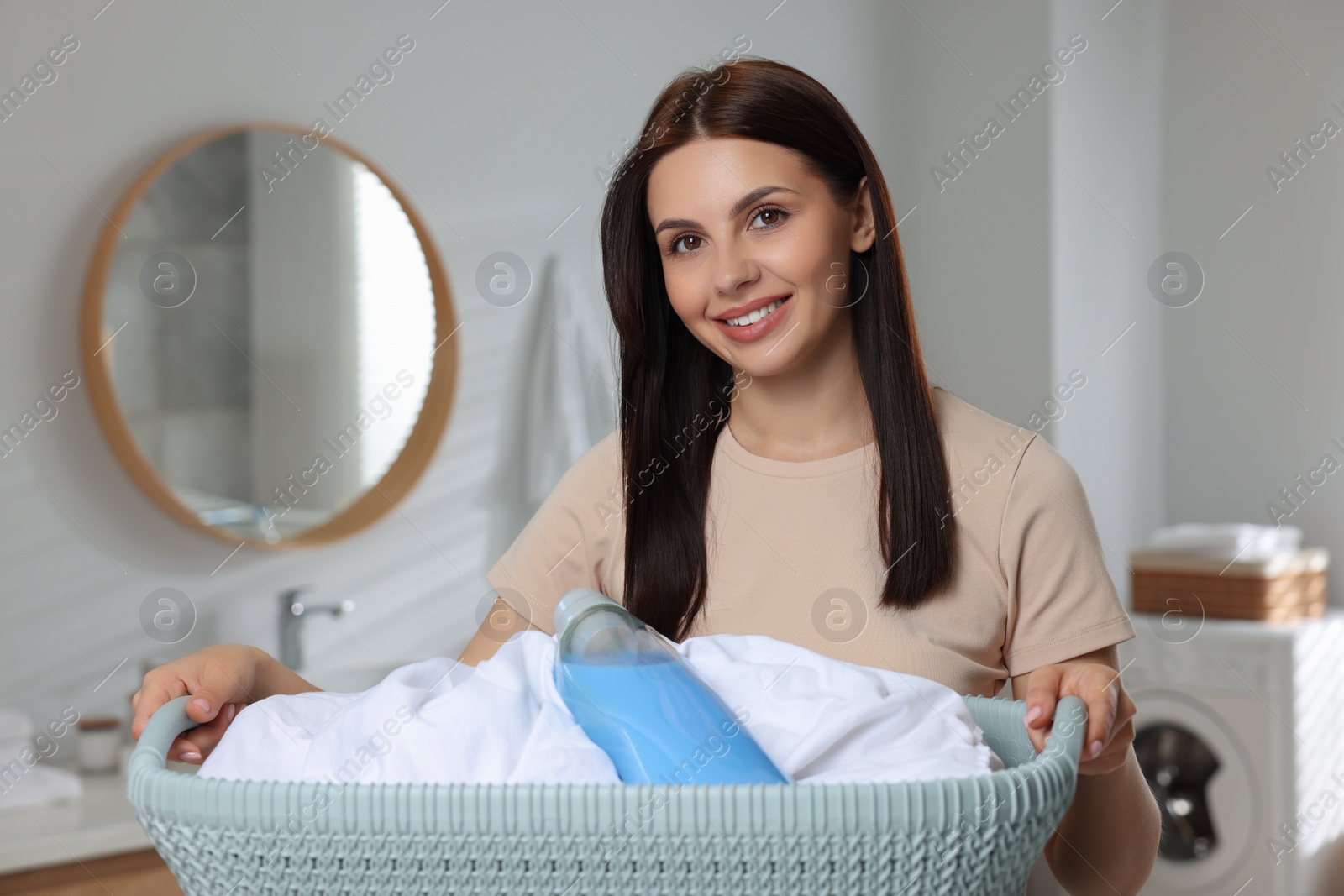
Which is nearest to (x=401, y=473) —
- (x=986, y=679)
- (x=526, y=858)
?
(x=986, y=679)

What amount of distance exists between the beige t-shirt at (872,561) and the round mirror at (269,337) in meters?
1.16

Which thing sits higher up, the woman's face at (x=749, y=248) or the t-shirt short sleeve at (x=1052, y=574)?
the woman's face at (x=749, y=248)

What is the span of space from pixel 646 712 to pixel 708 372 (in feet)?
1.96

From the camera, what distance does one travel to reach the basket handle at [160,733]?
465mm

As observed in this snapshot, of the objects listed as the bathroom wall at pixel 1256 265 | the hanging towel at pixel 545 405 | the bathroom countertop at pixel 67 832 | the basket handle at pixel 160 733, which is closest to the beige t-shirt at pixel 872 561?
the basket handle at pixel 160 733

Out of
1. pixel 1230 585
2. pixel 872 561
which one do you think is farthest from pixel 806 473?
pixel 1230 585

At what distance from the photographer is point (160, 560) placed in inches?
74.3

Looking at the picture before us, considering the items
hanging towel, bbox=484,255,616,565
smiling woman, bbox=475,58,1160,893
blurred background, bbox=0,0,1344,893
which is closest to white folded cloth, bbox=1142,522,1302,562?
blurred background, bbox=0,0,1344,893

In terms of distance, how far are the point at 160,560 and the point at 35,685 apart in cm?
26

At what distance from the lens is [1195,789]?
2.44 m

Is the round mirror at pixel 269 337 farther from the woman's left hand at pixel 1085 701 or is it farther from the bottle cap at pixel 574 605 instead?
the woman's left hand at pixel 1085 701

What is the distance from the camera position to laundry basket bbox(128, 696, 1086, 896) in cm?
39

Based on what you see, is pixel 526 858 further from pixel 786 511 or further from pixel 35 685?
pixel 35 685

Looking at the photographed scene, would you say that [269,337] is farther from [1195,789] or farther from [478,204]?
[1195,789]
